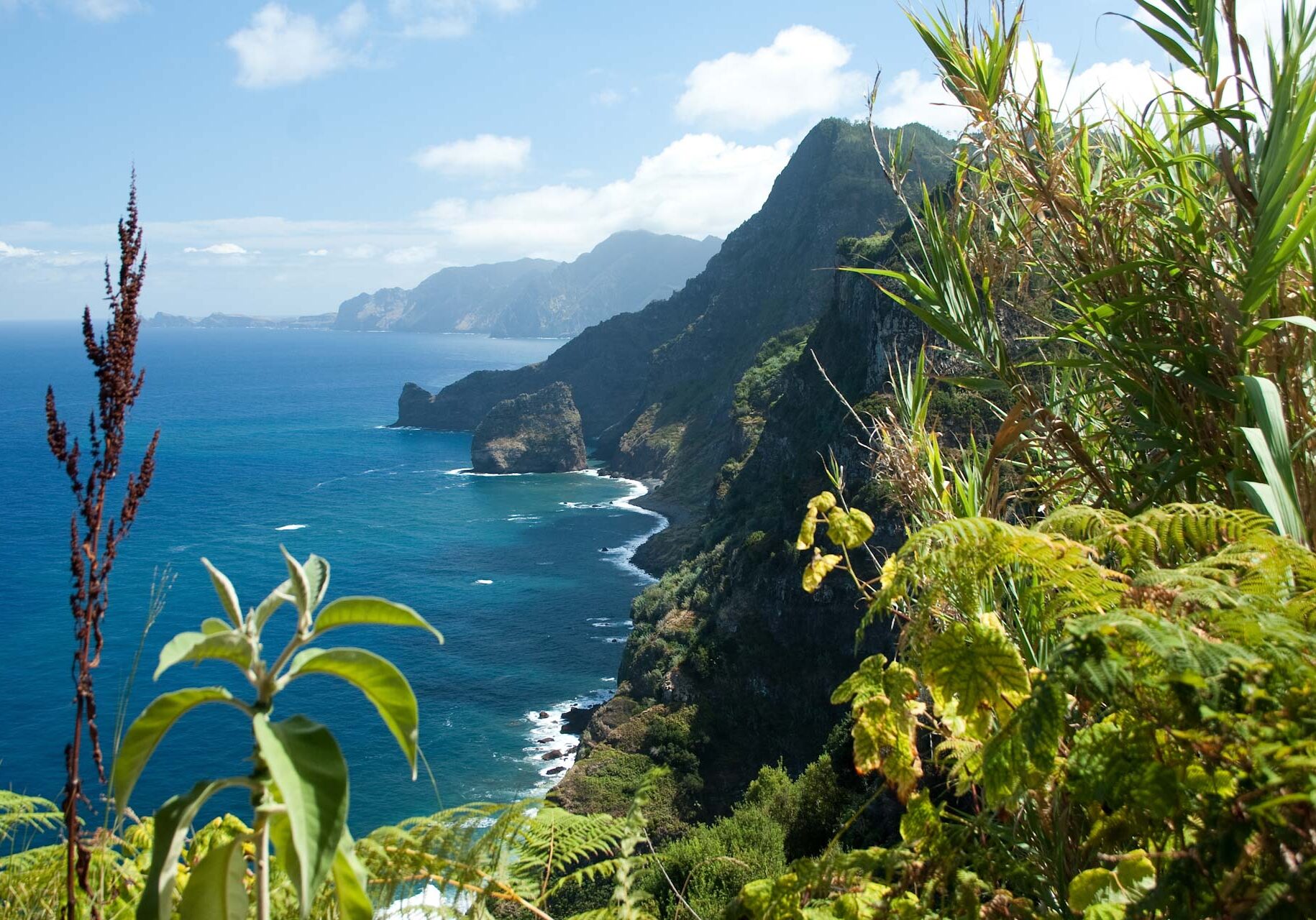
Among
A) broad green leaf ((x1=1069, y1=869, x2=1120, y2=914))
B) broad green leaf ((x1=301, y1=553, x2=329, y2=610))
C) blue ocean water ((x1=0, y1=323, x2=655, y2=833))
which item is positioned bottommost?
blue ocean water ((x1=0, y1=323, x2=655, y2=833))

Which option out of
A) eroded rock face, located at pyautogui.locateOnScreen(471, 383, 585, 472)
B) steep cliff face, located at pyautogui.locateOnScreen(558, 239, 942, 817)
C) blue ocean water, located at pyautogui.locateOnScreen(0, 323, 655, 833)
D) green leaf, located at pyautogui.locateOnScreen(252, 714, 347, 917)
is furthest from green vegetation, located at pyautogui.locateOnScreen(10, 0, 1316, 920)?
eroded rock face, located at pyautogui.locateOnScreen(471, 383, 585, 472)

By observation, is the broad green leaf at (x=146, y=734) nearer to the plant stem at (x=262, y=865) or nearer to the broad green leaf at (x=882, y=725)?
the plant stem at (x=262, y=865)

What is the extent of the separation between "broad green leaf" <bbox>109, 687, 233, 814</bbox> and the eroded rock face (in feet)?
282

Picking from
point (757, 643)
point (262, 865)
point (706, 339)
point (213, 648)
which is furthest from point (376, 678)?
Result: point (706, 339)

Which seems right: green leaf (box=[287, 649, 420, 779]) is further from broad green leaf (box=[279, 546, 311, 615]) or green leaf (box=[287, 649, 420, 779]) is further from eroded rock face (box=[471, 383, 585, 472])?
eroded rock face (box=[471, 383, 585, 472])

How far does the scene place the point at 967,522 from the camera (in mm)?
1678

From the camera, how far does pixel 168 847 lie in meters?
1.01

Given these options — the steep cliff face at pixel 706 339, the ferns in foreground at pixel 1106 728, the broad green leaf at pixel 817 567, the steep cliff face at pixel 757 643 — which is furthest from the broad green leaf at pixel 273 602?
the steep cliff face at pixel 706 339

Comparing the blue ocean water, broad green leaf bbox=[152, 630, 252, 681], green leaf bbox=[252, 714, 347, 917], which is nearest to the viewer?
green leaf bbox=[252, 714, 347, 917]

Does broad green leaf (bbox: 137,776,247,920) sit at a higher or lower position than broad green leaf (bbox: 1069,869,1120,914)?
higher

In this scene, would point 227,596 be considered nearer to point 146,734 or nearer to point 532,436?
point 146,734

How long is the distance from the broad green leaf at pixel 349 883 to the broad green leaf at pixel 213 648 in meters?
0.26

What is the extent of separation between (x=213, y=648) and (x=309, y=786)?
241 millimetres

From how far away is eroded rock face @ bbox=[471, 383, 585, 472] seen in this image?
87.0 m
